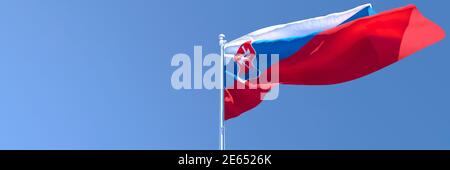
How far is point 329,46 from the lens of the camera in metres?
16.1

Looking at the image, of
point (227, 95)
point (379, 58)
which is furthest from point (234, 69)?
point (379, 58)

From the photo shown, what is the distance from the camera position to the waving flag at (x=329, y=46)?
15094 mm

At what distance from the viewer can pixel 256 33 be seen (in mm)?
16984

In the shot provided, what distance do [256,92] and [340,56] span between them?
8.33 ft

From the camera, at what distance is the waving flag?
15.1 m

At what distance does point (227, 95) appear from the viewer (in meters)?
16.7
